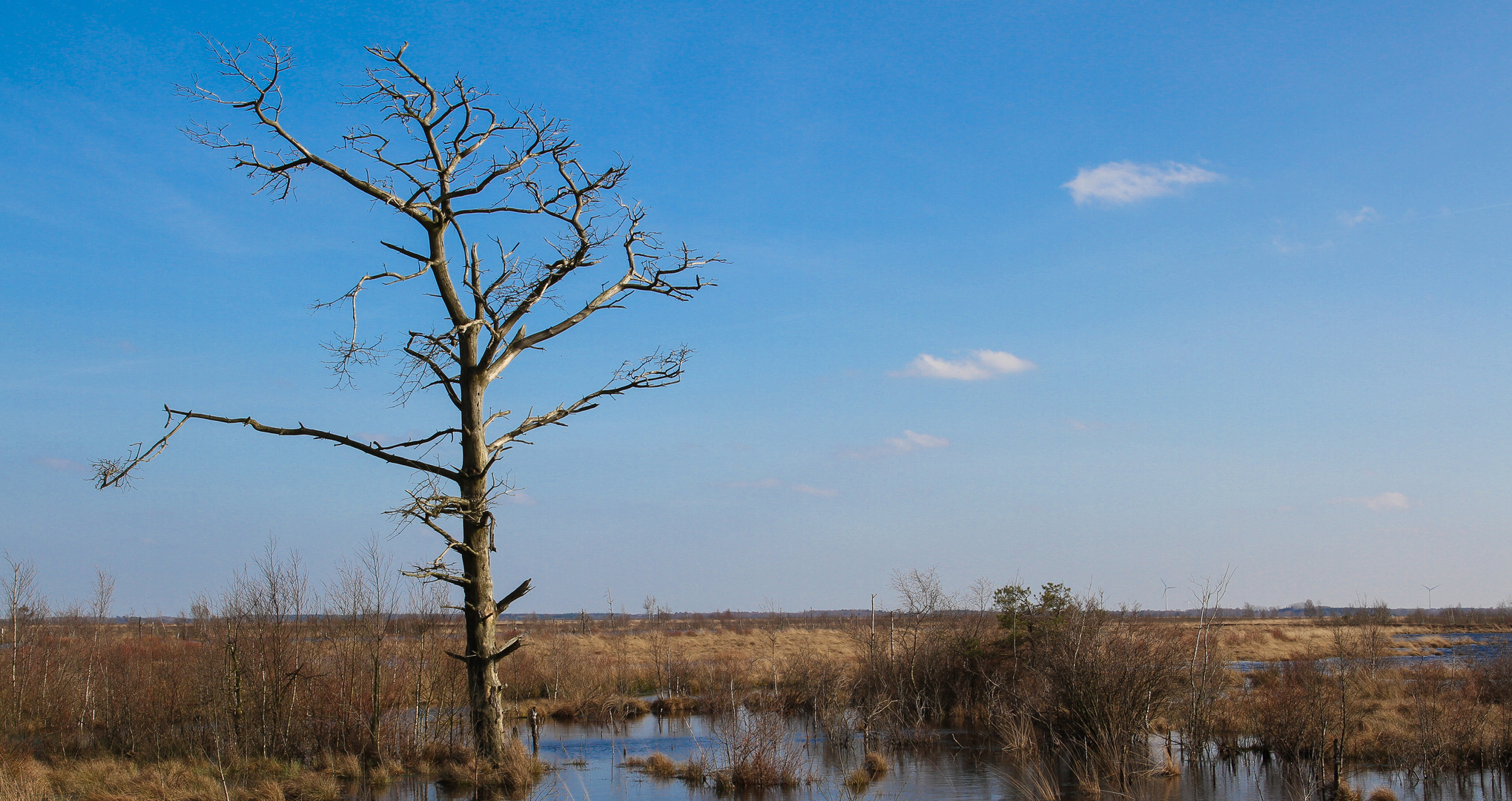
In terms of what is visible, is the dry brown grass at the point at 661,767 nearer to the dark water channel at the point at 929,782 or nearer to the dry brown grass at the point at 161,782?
the dark water channel at the point at 929,782

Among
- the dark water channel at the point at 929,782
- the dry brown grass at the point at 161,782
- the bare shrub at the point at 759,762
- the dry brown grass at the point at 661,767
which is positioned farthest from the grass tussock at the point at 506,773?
the dry brown grass at the point at 661,767

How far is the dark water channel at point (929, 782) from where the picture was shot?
16719mm

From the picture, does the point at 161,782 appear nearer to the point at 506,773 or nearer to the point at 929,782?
the point at 506,773

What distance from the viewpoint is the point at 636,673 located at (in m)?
42.3

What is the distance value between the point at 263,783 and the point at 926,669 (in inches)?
731

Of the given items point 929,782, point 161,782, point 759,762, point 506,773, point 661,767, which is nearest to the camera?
point 506,773

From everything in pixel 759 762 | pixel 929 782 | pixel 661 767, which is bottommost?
pixel 929 782

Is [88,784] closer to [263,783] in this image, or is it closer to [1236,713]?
[263,783]

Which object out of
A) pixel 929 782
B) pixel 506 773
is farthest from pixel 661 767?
pixel 929 782

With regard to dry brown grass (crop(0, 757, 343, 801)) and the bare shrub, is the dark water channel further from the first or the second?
dry brown grass (crop(0, 757, 343, 801))

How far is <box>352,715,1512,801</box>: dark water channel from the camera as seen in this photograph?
16.7 m

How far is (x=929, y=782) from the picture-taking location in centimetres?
1841

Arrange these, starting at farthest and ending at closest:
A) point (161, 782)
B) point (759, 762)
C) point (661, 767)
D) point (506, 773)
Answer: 1. point (661, 767)
2. point (759, 762)
3. point (161, 782)
4. point (506, 773)

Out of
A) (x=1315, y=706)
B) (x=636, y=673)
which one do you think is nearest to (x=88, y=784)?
(x=1315, y=706)
